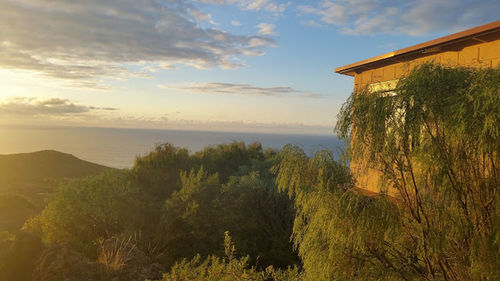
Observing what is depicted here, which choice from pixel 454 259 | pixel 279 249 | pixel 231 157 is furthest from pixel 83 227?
pixel 454 259

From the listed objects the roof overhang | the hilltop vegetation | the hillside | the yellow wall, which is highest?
the roof overhang

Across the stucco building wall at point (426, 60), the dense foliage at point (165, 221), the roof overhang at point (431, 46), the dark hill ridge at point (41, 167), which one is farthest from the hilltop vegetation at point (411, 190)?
the dark hill ridge at point (41, 167)

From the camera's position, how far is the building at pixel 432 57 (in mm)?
6176

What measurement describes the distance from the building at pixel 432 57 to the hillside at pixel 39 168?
41.3m

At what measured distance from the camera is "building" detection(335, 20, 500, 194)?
6.18 m

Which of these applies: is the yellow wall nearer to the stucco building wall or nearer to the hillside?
the stucco building wall

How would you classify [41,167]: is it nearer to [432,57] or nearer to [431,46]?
[432,57]

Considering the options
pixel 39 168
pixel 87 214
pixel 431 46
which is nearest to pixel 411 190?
pixel 431 46

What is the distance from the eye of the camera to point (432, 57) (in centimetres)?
748

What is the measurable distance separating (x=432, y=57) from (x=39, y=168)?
57904mm

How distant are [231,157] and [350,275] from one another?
18745mm

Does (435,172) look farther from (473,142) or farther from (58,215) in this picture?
(58,215)

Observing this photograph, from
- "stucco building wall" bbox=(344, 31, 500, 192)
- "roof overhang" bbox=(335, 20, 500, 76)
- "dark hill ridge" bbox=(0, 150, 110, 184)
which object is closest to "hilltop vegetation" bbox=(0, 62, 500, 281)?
"stucco building wall" bbox=(344, 31, 500, 192)

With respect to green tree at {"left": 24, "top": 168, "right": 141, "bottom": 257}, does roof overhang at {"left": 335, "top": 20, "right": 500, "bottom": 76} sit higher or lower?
higher
